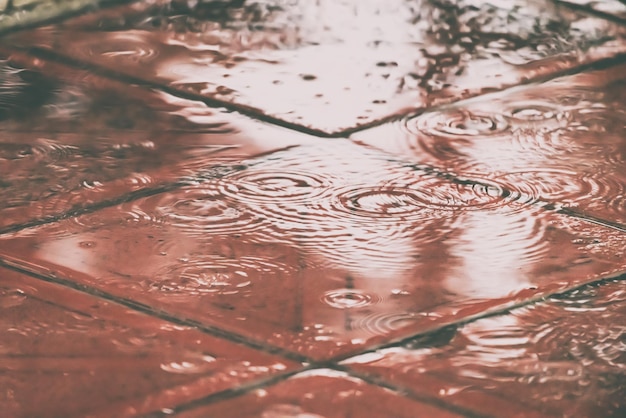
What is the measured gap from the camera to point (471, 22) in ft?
9.39

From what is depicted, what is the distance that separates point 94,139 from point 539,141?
2.68 feet

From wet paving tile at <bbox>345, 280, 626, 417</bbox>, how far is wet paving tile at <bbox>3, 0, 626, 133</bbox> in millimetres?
769

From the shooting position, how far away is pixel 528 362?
153 cm

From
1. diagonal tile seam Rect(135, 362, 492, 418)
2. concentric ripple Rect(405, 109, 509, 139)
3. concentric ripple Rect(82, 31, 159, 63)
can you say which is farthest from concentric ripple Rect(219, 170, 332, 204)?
concentric ripple Rect(82, 31, 159, 63)

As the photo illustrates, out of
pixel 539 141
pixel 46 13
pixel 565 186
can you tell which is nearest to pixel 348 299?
A: pixel 565 186

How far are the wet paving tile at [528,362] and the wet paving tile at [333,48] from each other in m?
0.77

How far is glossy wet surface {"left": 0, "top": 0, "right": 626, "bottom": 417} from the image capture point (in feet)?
4.92

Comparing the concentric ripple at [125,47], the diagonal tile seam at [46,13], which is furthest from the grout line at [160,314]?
the diagonal tile seam at [46,13]

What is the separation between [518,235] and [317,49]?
97 centimetres

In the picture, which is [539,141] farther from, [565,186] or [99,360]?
[99,360]

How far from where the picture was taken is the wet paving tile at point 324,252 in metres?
1.65

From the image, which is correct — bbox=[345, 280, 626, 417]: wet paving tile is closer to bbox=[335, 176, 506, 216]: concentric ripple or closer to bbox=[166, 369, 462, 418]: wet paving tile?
bbox=[166, 369, 462, 418]: wet paving tile

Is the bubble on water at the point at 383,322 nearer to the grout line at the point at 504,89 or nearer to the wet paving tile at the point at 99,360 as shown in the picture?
the wet paving tile at the point at 99,360

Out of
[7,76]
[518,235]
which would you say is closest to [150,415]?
[518,235]
